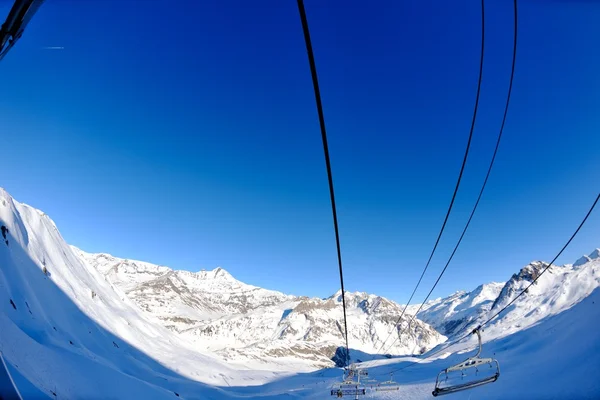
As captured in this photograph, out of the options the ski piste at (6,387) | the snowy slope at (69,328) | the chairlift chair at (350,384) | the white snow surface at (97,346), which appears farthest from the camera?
the chairlift chair at (350,384)

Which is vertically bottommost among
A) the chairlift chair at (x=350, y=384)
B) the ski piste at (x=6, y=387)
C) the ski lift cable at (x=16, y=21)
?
the chairlift chair at (x=350, y=384)

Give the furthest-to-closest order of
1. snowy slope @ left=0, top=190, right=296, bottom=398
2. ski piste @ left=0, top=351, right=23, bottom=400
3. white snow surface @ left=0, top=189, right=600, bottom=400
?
white snow surface @ left=0, top=189, right=600, bottom=400 < snowy slope @ left=0, top=190, right=296, bottom=398 < ski piste @ left=0, top=351, right=23, bottom=400

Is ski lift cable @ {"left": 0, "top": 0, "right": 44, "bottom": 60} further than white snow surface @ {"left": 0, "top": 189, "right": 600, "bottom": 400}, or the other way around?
white snow surface @ {"left": 0, "top": 189, "right": 600, "bottom": 400}

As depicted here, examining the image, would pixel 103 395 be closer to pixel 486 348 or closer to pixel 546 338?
pixel 546 338

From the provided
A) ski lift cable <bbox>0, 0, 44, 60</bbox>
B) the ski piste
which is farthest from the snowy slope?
ski lift cable <bbox>0, 0, 44, 60</bbox>

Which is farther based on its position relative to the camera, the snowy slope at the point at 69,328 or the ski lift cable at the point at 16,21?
the snowy slope at the point at 69,328

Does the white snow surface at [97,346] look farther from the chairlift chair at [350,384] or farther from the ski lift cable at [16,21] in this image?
the chairlift chair at [350,384]

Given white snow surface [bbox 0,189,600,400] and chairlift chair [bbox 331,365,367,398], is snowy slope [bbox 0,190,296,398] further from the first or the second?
chairlift chair [bbox 331,365,367,398]

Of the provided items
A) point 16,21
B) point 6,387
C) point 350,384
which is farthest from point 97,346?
point 16,21

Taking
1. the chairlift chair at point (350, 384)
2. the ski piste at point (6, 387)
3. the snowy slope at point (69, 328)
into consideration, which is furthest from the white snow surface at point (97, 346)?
the chairlift chair at point (350, 384)

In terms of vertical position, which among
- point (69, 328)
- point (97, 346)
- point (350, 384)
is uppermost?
point (69, 328)

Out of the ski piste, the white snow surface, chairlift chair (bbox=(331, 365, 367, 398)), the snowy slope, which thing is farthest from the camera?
chairlift chair (bbox=(331, 365, 367, 398))

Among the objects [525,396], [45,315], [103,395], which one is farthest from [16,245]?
[525,396]

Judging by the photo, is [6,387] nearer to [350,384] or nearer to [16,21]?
[16,21]
